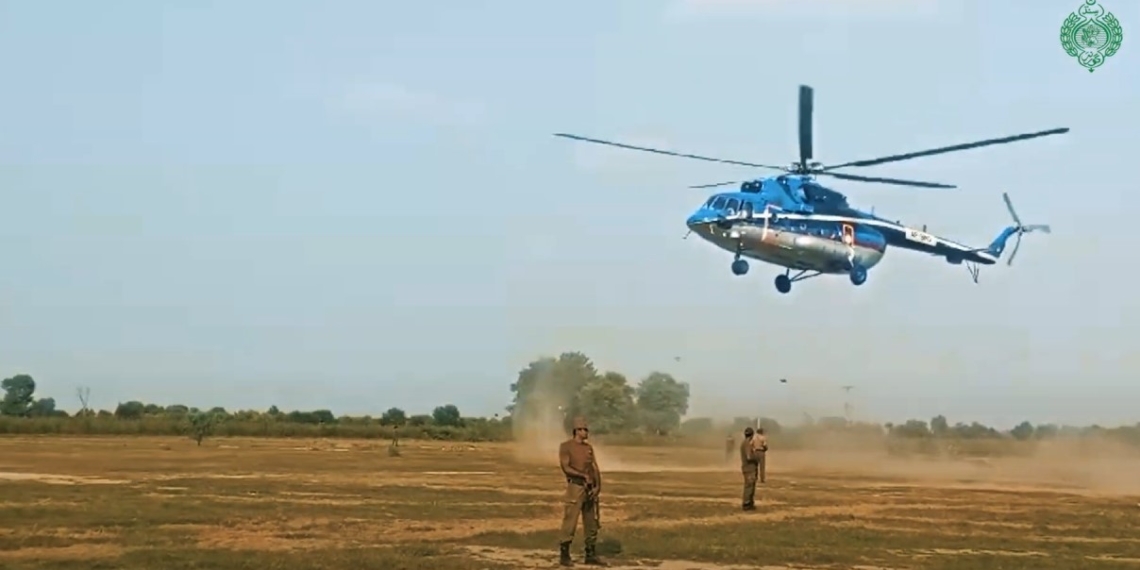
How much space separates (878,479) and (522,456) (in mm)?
25656

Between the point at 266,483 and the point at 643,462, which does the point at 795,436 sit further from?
the point at 266,483

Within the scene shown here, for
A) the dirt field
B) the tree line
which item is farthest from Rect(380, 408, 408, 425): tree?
the dirt field

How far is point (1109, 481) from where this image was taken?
51.2m

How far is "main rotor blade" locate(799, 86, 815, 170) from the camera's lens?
123 ft

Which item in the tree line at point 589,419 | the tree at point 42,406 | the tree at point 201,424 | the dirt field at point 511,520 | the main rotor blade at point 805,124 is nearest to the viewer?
the dirt field at point 511,520

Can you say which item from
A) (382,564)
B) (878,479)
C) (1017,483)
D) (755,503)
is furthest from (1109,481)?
(382,564)

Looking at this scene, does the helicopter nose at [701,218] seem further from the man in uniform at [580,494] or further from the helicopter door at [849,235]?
the man in uniform at [580,494]

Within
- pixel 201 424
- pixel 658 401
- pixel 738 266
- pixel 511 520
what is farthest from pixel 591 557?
pixel 201 424

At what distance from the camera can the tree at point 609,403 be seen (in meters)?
88.4

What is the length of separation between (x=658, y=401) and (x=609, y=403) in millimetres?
4719

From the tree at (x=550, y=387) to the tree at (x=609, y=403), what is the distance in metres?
2.57

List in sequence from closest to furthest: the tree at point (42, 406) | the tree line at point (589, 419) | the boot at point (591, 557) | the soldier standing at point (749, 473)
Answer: the boot at point (591, 557) → the soldier standing at point (749, 473) → the tree line at point (589, 419) → the tree at point (42, 406)

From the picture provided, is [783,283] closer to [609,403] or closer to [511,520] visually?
[511,520]

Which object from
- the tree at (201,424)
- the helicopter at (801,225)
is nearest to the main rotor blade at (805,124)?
the helicopter at (801,225)
